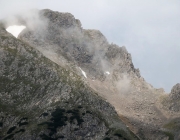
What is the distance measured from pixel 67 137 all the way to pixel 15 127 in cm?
2732

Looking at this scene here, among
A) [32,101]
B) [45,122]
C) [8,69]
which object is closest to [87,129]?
[45,122]

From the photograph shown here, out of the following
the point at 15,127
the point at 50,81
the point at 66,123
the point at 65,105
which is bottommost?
the point at 15,127

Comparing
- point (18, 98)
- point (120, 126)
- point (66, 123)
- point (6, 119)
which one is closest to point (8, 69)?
point (18, 98)

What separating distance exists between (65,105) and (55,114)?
11016 mm

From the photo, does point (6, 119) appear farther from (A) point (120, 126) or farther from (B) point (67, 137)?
(A) point (120, 126)

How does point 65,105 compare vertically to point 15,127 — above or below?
above

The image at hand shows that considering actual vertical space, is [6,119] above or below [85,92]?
below

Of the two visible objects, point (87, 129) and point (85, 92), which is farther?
point (85, 92)

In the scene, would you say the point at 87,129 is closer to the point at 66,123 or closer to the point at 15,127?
the point at 66,123

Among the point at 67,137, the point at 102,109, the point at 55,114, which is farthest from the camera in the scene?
the point at 102,109

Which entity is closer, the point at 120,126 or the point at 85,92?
the point at 120,126

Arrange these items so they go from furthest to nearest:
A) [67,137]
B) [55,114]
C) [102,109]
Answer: [102,109]
[55,114]
[67,137]

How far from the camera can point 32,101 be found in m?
178

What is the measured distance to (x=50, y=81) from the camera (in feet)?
631
